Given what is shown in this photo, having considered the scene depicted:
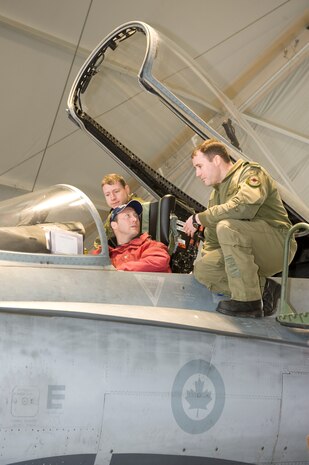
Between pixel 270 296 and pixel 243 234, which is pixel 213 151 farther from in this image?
pixel 270 296

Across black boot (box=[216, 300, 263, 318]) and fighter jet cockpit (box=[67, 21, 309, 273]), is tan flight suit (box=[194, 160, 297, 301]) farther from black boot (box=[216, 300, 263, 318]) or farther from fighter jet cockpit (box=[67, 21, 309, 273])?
fighter jet cockpit (box=[67, 21, 309, 273])

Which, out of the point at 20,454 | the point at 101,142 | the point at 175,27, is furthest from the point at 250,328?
the point at 175,27

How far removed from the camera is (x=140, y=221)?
5.06m

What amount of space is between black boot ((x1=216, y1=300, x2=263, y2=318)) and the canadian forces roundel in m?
0.50

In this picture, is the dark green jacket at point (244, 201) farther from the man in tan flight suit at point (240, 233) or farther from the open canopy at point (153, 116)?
the open canopy at point (153, 116)

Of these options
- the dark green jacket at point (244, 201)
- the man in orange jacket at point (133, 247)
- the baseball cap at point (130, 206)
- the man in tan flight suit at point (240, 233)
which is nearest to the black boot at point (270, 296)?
the man in tan flight suit at point (240, 233)

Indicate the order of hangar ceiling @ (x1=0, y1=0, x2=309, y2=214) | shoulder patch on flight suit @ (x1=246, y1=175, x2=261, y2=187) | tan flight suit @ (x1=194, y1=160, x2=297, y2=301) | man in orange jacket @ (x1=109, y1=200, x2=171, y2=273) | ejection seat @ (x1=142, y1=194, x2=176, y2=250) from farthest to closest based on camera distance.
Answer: hangar ceiling @ (x1=0, y1=0, x2=309, y2=214), ejection seat @ (x1=142, y1=194, x2=176, y2=250), man in orange jacket @ (x1=109, y1=200, x2=171, y2=273), shoulder patch on flight suit @ (x1=246, y1=175, x2=261, y2=187), tan flight suit @ (x1=194, y1=160, x2=297, y2=301)

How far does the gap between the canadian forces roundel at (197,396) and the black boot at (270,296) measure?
0.82 m

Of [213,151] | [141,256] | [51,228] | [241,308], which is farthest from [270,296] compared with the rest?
[51,228]

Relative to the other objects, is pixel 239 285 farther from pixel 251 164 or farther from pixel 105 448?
pixel 105 448

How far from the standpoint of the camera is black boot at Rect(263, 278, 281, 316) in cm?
437

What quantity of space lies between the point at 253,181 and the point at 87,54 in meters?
6.92

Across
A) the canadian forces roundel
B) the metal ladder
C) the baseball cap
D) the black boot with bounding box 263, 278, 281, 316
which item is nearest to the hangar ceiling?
the baseball cap

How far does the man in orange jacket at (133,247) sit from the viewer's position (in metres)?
4.31
